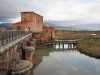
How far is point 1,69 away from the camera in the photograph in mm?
8992

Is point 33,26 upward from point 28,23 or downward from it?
downward

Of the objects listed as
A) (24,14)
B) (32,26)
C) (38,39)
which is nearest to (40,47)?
(38,39)

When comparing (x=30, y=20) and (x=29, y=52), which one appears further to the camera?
(x=30, y=20)

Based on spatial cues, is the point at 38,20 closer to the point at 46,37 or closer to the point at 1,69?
the point at 46,37

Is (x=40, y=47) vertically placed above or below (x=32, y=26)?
below

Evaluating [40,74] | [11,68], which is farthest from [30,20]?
[11,68]

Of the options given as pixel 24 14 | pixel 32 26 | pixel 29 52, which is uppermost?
pixel 24 14

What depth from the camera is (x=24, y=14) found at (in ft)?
180

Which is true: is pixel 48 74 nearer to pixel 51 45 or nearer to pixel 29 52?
pixel 29 52

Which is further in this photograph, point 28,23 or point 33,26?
point 33,26

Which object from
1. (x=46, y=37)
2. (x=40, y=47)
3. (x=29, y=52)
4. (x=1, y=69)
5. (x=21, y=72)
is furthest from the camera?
(x=46, y=37)

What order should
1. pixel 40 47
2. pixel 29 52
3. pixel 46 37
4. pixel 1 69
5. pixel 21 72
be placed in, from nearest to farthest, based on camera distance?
pixel 1 69 < pixel 21 72 < pixel 29 52 < pixel 40 47 < pixel 46 37

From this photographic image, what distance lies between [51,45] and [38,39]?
4074 mm

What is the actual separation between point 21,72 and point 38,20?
164 ft
